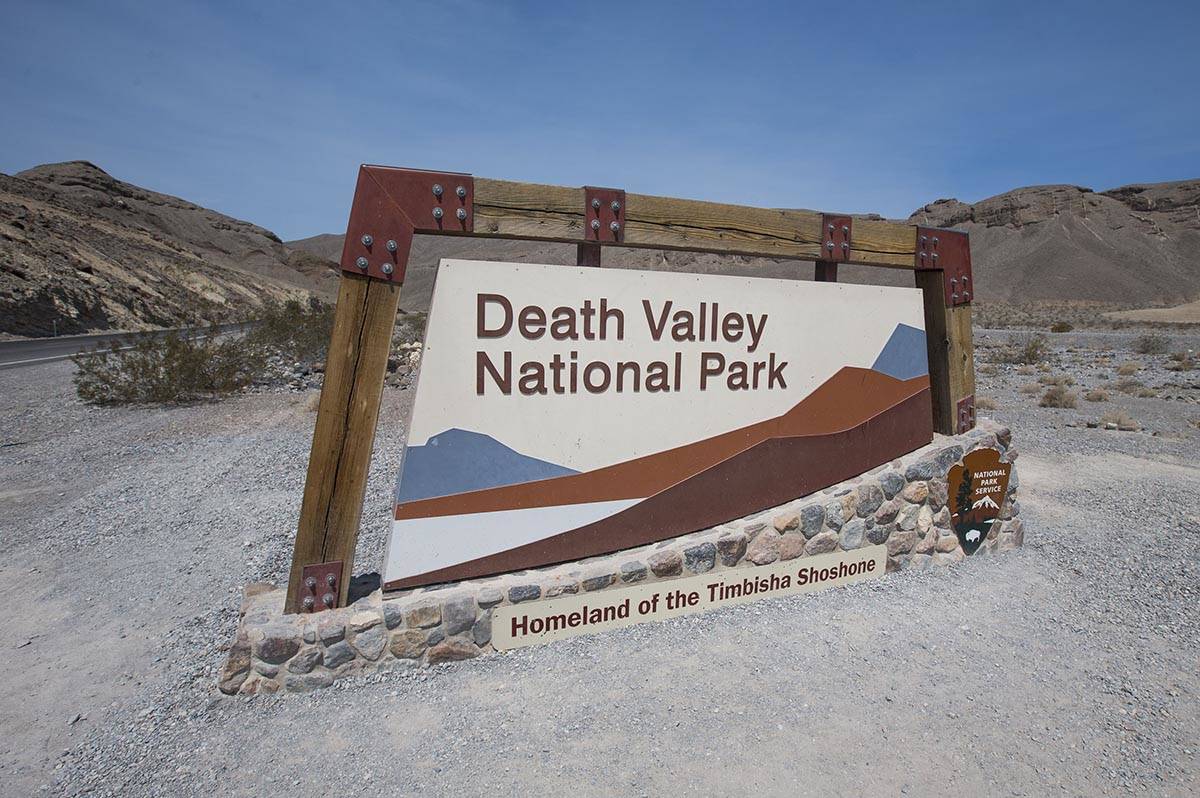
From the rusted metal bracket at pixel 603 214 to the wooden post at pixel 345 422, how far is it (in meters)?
1.06

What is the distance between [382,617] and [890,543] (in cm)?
329

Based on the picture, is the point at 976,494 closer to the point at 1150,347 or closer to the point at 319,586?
the point at 319,586

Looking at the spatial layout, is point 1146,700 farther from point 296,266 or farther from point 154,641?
point 296,266

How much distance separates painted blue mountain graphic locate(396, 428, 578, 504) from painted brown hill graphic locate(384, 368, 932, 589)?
388 millimetres

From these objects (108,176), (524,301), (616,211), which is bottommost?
(524,301)

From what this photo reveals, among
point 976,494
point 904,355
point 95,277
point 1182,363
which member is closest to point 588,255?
point 904,355

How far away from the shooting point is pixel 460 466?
3.29m

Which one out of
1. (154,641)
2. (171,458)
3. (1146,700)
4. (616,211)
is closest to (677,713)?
(1146,700)

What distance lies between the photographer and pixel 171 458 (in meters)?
7.45

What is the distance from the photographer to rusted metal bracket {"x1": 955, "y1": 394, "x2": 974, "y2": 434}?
4883 mm

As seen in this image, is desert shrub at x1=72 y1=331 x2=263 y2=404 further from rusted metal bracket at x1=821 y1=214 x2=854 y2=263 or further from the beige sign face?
rusted metal bracket at x1=821 y1=214 x2=854 y2=263

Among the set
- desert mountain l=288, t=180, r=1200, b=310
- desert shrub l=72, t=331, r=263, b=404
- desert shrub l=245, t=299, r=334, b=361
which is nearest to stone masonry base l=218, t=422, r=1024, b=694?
desert shrub l=72, t=331, r=263, b=404

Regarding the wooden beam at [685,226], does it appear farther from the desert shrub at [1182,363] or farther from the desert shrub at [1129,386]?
the desert shrub at [1182,363]

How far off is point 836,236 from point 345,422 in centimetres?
317
